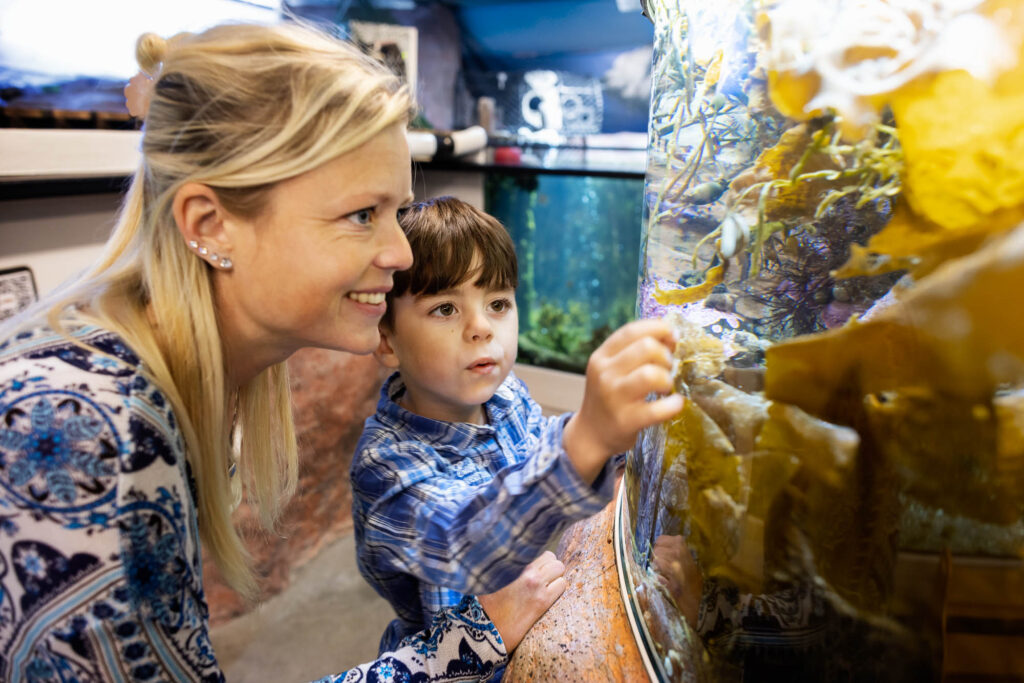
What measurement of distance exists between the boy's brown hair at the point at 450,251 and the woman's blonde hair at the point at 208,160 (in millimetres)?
202

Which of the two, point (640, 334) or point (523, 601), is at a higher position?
point (640, 334)

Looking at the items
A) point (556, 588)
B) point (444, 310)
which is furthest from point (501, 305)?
point (556, 588)

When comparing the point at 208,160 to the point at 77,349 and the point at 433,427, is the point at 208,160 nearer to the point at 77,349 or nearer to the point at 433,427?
the point at 77,349

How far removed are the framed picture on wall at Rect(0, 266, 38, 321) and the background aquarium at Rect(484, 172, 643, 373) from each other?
78.1 inches

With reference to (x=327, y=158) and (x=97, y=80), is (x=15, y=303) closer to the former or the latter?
(x=97, y=80)

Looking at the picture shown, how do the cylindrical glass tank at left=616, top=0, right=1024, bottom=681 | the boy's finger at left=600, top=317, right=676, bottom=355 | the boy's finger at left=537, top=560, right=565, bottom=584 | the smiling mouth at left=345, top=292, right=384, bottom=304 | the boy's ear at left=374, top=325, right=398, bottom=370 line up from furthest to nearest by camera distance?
the boy's ear at left=374, top=325, right=398, bottom=370
the boy's finger at left=537, top=560, right=565, bottom=584
the smiling mouth at left=345, top=292, right=384, bottom=304
the boy's finger at left=600, top=317, right=676, bottom=355
the cylindrical glass tank at left=616, top=0, right=1024, bottom=681

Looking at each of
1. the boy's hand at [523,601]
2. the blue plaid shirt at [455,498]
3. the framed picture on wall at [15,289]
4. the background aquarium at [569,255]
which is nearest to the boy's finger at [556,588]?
the boy's hand at [523,601]

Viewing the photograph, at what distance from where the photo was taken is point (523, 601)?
951 millimetres

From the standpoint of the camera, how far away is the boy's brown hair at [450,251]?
1.01m

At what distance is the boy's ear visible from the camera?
108 centimetres

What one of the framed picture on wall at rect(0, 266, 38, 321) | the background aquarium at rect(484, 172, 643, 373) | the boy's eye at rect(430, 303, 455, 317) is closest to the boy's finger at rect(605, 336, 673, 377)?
the boy's eye at rect(430, 303, 455, 317)

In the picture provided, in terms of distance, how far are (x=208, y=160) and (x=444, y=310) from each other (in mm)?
372

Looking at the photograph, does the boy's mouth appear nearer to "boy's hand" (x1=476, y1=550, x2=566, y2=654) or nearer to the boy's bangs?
the boy's bangs

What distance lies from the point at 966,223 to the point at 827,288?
0.13m
